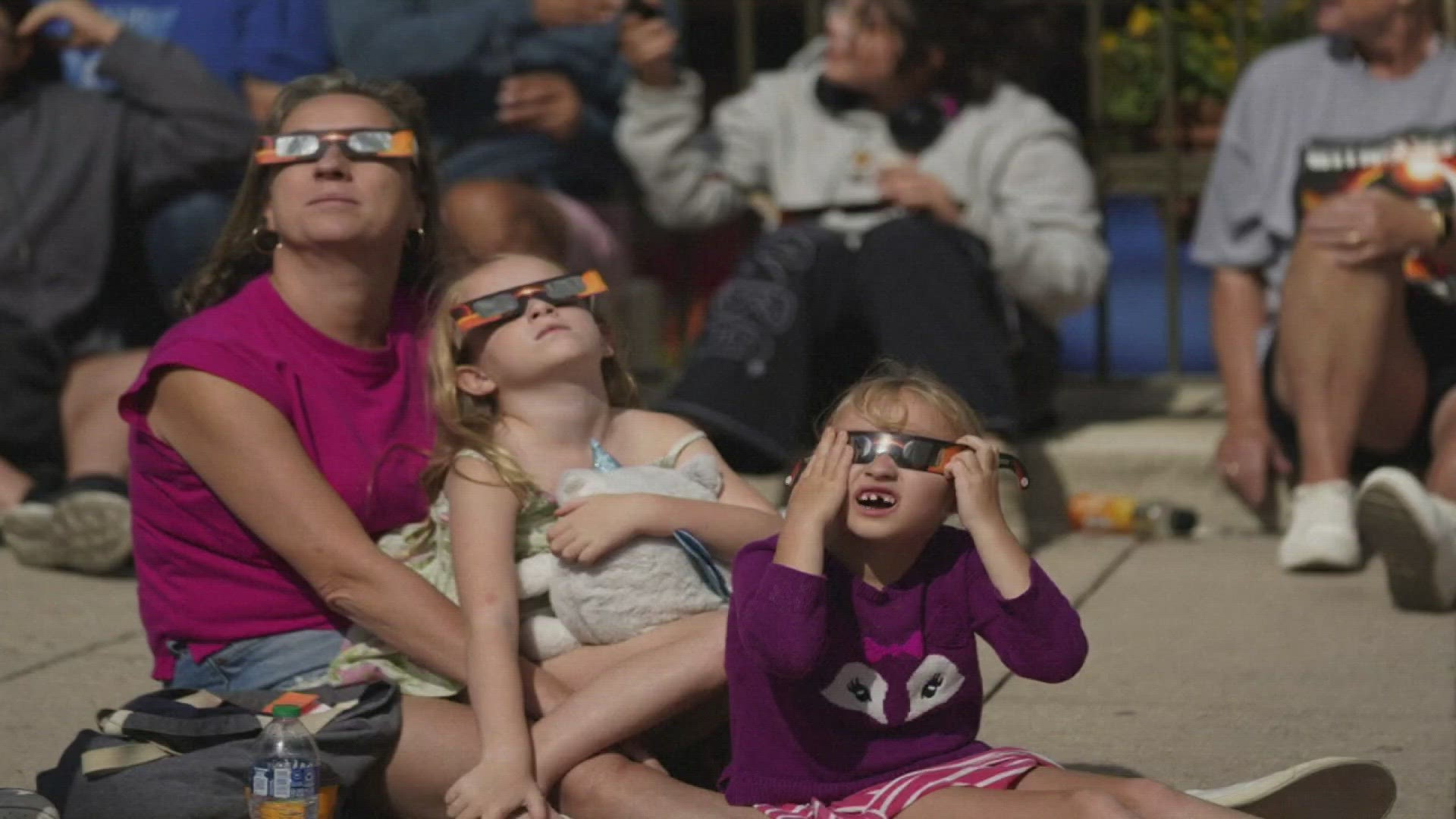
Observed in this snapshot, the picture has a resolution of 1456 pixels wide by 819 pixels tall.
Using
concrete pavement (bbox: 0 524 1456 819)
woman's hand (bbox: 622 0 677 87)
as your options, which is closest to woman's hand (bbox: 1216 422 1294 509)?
concrete pavement (bbox: 0 524 1456 819)

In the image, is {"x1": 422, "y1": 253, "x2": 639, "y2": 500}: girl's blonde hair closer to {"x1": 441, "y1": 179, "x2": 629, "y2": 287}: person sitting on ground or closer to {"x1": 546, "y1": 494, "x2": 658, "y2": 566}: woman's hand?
{"x1": 546, "y1": 494, "x2": 658, "y2": 566}: woman's hand

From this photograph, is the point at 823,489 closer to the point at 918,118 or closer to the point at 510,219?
the point at 510,219

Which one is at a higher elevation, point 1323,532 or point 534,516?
point 534,516

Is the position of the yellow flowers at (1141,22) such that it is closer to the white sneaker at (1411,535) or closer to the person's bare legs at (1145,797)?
the white sneaker at (1411,535)

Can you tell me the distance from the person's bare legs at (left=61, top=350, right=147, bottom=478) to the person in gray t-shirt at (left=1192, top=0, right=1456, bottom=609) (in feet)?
9.04

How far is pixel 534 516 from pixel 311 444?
1.36 ft

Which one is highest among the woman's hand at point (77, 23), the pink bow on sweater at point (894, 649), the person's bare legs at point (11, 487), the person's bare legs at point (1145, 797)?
the woman's hand at point (77, 23)

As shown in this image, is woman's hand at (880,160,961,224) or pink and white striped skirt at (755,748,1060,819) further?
woman's hand at (880,160,961,224)

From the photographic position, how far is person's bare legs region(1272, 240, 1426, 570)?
5203mm

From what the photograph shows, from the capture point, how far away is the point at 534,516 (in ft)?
11.5

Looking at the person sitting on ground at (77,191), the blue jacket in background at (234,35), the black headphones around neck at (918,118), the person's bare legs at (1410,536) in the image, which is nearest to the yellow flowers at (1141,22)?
the black headphones around neck at (918,118)

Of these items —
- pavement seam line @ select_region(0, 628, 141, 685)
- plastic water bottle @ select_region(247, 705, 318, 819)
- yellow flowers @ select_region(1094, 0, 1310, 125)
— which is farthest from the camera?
yellow flowers @ select_region(1094, 0, 1310, 125)

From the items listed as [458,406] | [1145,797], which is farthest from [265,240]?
[1145,797]

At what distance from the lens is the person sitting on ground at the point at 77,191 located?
5781 mm
